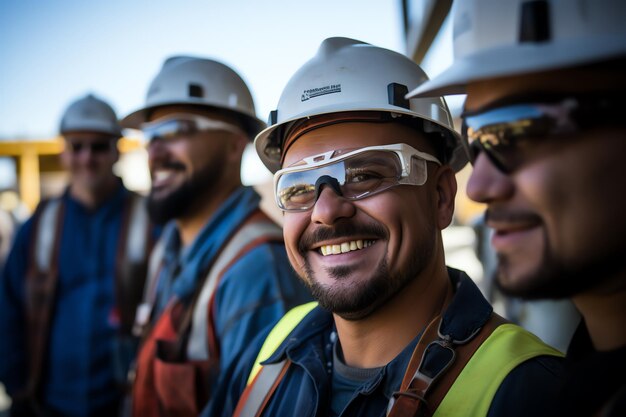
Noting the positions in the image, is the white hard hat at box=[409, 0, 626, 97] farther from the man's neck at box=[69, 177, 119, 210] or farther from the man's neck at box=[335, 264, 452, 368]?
the man's neck at box=[69, 177, 119, 210]

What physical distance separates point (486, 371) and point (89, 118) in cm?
440

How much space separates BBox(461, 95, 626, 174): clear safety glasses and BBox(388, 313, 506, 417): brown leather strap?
0.60 m

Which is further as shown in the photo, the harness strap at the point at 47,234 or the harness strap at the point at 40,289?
the harness strap at the point at 47,234

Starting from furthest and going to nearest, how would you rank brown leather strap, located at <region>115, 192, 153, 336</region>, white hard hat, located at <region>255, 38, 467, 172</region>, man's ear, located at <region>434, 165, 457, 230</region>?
1. brown leather strap, located at <region>115, 192, 153, 336</region>
2. man's ear, located at <region>434, 165, 457, 230</region>
3. white hard hat, located at <region>255, 38, 467, 172</region>

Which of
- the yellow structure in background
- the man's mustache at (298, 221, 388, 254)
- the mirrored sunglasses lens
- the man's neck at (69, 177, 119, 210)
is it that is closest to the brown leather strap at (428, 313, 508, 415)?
the man's mustache at (298, 221, 388, 254)

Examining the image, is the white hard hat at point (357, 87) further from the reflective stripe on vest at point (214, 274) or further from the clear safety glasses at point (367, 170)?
the reflective stripe on vest at point (214, 274)

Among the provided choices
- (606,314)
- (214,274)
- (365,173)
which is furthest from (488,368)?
(214,274)

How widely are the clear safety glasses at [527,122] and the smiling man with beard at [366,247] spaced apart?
574mm

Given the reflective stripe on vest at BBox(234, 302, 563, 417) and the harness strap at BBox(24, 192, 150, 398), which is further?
the harness strap at BBox(24, 192, 150, 398)

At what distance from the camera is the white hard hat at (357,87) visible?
6.60 feet

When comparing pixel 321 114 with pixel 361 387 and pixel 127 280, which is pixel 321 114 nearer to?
pixel 361 387

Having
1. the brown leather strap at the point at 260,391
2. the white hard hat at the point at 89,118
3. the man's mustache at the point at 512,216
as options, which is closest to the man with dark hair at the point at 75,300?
the white hard hat at the point at 89,118

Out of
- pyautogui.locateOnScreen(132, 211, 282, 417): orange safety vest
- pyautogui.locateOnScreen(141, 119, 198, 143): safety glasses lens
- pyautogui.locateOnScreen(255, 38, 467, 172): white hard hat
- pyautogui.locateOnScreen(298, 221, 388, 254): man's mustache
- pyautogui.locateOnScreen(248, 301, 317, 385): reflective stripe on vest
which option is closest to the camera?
pyautogui.locateOnScreen(298, 221, 388, 254): man's mustache

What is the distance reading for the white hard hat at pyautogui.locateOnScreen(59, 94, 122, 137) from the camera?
4918mm
